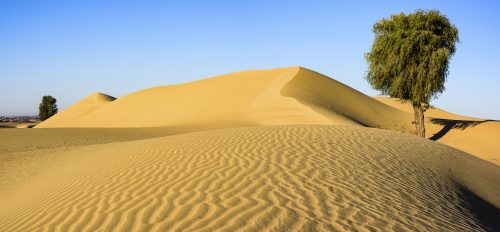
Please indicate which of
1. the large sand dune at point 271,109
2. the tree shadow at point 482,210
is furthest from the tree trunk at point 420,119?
the tree shadow at point 482,210

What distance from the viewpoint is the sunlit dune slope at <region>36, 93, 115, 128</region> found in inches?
2982

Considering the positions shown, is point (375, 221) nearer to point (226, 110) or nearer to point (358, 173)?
point (358, 173)

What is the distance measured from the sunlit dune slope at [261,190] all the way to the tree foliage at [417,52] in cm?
1510

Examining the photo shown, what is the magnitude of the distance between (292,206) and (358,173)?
280 cm

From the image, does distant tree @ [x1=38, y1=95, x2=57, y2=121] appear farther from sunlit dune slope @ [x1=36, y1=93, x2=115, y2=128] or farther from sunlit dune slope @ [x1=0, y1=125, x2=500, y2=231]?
sunlit dune slope @ [x1=0, y1=125, x2=500, y2=231]

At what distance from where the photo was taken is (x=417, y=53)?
26125mm

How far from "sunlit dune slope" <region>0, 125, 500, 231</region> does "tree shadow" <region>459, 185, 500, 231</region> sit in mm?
41

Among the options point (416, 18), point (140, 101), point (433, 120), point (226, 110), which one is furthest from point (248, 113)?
point (140, 101)

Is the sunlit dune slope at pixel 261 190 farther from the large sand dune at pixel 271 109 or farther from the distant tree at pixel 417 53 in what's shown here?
the distant tree at pixel 417 53

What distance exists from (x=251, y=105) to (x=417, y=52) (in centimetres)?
1494

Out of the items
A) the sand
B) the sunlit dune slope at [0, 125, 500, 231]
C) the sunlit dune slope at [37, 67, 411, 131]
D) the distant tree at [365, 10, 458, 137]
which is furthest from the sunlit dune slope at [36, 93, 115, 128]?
the sunlit dune slope at [0, 125, 500, 231]

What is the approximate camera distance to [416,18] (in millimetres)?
26172

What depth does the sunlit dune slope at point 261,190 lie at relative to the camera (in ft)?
18.0

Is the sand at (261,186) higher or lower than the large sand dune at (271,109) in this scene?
lower
